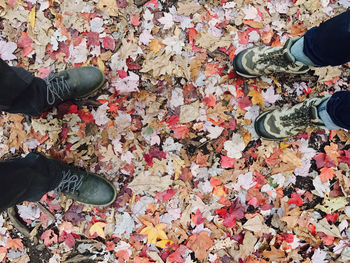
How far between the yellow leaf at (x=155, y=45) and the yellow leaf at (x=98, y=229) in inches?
67.0

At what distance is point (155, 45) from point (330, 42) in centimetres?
152

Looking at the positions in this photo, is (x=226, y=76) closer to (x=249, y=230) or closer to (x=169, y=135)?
(x=169, y=135)

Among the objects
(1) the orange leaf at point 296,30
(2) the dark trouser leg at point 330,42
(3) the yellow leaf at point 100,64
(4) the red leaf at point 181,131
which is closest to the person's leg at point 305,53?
(2) the dark trouser leg at point 330,42

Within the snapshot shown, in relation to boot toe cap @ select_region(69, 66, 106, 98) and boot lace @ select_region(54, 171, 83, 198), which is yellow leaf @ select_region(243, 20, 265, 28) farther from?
boot lace @ select_region(54, 171, 83, 198)

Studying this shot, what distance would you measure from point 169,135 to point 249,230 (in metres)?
1.14

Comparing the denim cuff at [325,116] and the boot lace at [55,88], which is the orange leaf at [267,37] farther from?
the boot lace at [55,88]

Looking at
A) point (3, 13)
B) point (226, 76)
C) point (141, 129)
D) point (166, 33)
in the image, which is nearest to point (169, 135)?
point (141, 129)

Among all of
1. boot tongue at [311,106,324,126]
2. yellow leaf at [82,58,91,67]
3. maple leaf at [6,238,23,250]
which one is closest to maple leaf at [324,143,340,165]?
boot tongue at [311,106,324,126]

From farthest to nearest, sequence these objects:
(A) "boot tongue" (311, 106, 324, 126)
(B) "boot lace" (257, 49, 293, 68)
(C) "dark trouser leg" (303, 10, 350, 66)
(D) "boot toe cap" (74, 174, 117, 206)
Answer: (D) "boot toe cap" (74, 174, 117, 206) < (B) "boot lace" (257, 49, 293, 68) < (A) "boot tongue" (311, 106, 324, 126) < (C) "dark trouser leg" (303, 10, 350, 66)

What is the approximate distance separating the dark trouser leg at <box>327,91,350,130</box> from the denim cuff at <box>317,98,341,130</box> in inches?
2.0

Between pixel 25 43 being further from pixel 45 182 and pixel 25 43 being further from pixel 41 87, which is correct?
pixel 45 182

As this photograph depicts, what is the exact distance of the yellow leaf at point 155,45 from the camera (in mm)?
2732

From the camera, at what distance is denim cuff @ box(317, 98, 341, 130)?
211cm

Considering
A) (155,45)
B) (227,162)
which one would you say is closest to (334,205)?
(227,162)
